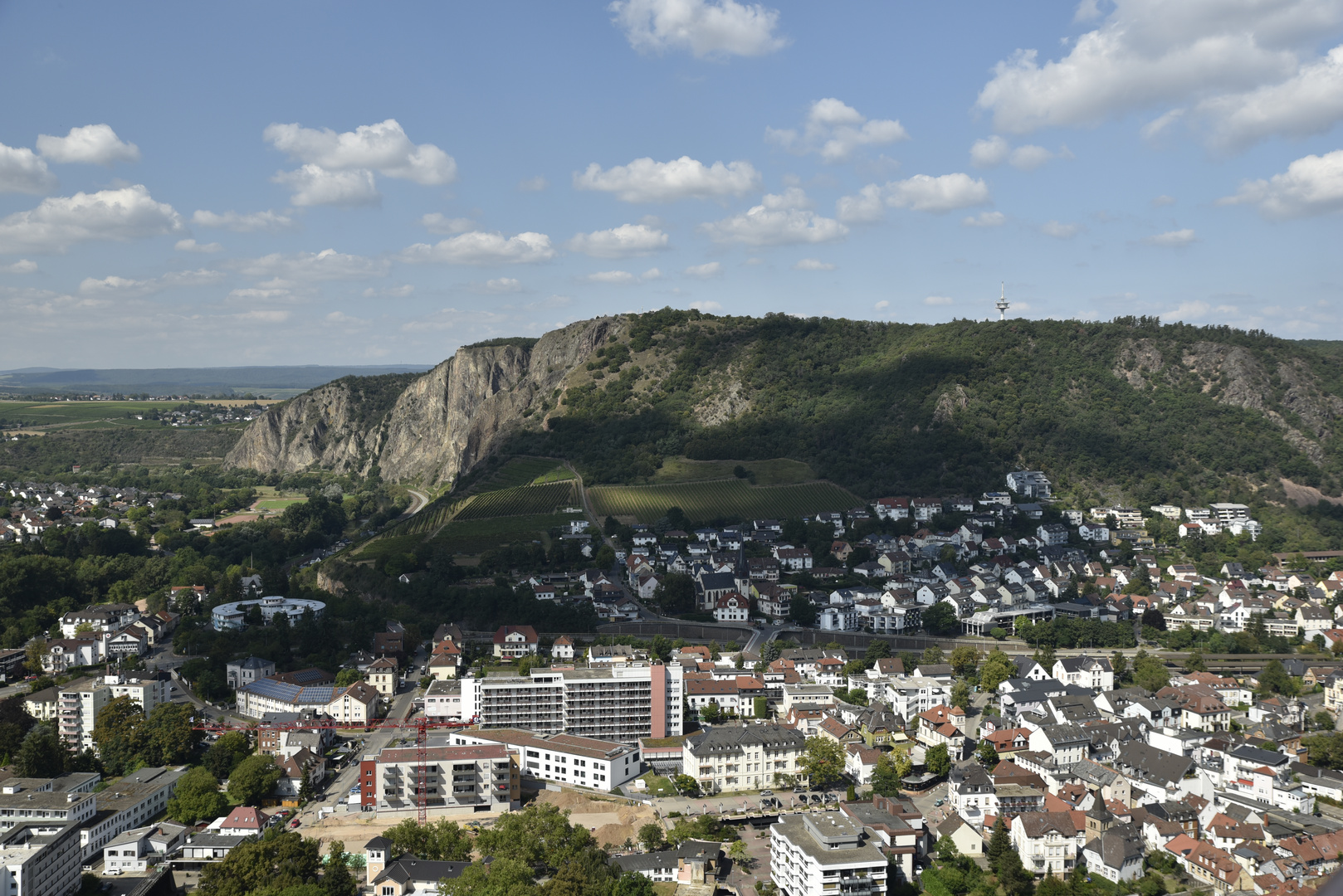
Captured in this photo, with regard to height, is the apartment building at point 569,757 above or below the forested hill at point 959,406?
below

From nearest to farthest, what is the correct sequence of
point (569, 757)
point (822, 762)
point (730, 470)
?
point (822, 762)
point (569, 757)
point (730, 470)

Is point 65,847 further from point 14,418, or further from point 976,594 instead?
point 14,418

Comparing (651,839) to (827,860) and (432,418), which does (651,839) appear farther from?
(432,418)

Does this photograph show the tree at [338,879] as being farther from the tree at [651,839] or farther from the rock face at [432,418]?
the rock face at [432,418]

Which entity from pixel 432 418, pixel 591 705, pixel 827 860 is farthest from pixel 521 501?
pixel 432 418

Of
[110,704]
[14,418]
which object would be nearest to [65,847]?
[110,704]

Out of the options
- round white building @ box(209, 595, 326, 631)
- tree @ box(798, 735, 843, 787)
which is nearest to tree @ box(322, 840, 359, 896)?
tree @ box(798, 735, 843, 787)

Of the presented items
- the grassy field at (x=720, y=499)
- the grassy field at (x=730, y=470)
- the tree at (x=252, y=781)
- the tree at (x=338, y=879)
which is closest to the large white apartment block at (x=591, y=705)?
the tree at (x=252, y=781)
